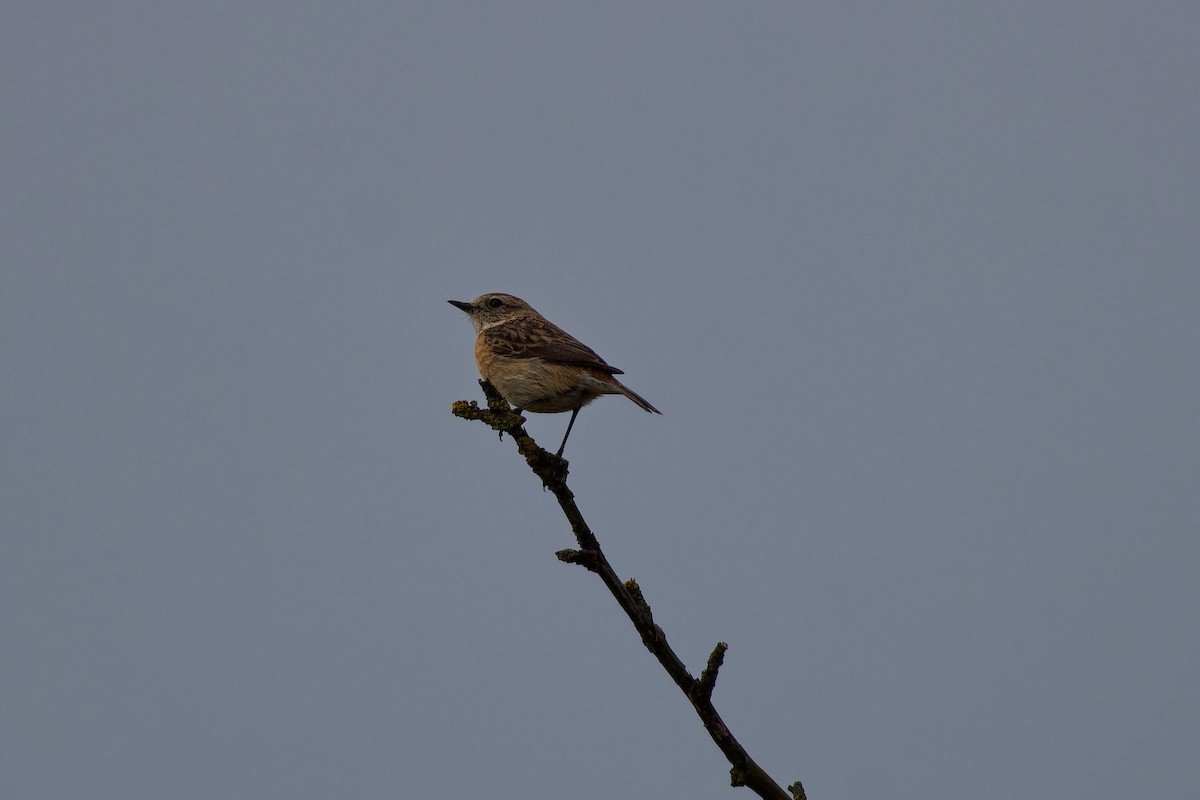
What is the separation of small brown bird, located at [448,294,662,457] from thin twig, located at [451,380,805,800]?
3.29 meters

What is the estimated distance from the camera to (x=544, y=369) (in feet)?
33.2

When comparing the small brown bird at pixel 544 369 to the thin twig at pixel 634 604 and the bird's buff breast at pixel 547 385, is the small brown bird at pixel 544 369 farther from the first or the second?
the thin twig at pixel 634 604

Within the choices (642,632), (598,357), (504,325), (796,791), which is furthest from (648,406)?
(796,791)

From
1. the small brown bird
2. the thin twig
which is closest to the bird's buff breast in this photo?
the small brown bird

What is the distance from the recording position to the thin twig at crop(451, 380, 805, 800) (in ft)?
14.4

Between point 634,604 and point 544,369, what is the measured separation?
5406 millimetres

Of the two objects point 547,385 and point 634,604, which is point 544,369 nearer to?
point 547,385

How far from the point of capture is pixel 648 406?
375 inches

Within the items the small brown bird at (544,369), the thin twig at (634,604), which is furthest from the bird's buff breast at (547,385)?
the thin twig at (634,604)

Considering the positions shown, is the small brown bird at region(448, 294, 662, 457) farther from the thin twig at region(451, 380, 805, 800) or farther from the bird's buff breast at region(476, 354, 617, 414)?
the thin twig at region(451, 380, 805, 800)

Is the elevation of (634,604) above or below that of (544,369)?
below

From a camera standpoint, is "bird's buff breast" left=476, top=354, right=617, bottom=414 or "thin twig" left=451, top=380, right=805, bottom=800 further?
"bird's buff breast" left=476, top=354, right=617, bottom=414

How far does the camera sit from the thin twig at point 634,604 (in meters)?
4.40

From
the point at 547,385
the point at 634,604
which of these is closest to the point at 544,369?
the point at 547,385
